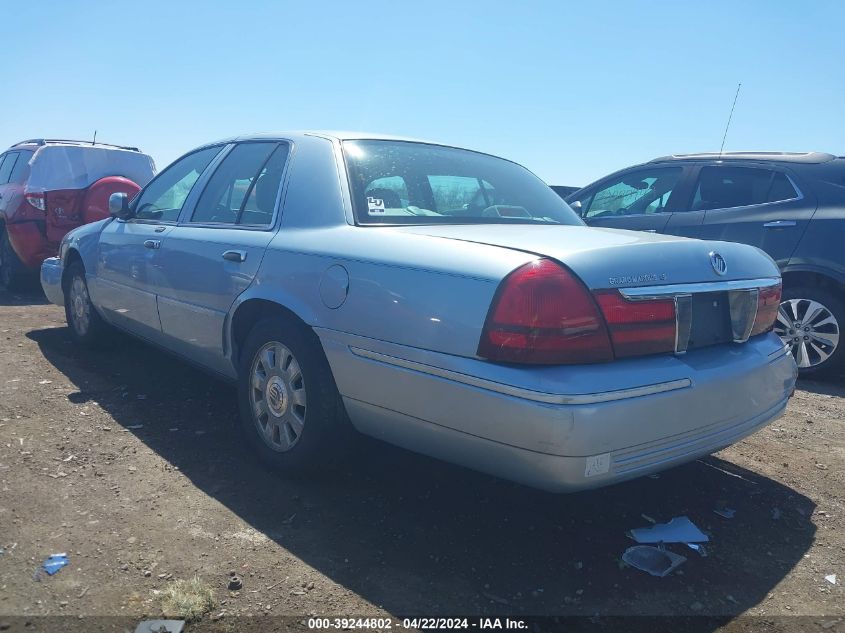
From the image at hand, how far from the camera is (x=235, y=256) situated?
11.6 feet

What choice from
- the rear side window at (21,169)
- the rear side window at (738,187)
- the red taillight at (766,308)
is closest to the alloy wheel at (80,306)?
the rear side window at (21,169)

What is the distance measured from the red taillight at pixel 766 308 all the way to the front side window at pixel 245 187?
2.31 meters

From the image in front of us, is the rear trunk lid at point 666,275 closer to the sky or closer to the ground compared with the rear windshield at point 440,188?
closer to the ground

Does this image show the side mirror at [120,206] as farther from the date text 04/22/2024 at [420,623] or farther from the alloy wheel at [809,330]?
the alloy wheel at [809,330]

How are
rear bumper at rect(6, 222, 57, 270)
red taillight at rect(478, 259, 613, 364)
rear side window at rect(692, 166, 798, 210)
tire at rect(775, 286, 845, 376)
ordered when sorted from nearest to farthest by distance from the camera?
red taillight at rect(478, 259, 613, 364) < tire at rect(775, 286, 845, 376) < rear side window at rect(692, 166, 798, 210) < rear bumper at rect(6, 222, 57, 270)

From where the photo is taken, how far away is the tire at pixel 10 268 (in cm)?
855

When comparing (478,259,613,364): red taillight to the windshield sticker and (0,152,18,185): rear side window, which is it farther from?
(0,152,18,185): rear side window

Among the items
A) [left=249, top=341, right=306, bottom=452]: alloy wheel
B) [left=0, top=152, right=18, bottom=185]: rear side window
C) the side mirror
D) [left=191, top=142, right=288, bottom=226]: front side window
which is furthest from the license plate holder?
[left=0, top=152, right=18, bottom=185]: rear side window

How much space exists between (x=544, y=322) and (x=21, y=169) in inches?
342

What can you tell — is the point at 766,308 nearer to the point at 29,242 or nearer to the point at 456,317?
the point at 456,317

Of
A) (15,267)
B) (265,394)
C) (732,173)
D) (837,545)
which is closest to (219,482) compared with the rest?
(265,394)

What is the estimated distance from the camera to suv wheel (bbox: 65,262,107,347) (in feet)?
17.8

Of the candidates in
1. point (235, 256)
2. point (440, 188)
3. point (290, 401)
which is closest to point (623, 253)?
Result: point (440, 188)

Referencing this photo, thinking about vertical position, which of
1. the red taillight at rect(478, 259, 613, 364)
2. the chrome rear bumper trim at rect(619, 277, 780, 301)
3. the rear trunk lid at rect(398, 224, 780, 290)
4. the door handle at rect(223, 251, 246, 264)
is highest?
the rear trunk lid at rect(398, 224, 780, 290)
